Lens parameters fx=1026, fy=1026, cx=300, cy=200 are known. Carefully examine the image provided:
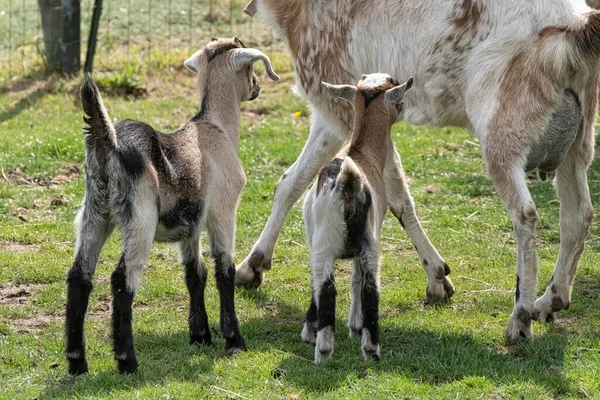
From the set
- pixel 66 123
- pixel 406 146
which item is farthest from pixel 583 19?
pixel 66 123

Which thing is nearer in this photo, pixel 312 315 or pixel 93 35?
pixel 312 315

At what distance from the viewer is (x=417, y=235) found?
7230 millimetres

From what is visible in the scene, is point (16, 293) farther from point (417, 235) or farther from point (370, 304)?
point (417, 235)

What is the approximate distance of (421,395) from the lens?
5.13 m

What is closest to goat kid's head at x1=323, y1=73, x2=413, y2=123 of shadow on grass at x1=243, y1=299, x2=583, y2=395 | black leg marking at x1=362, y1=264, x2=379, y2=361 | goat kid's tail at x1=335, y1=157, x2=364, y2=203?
goat kid's tail at x1=335, y1=157, x2=364, y2=203

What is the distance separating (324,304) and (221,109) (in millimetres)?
1518

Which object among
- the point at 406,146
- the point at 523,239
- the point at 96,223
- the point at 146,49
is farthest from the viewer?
the point at 146,49

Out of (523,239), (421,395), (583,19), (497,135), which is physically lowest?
(421,395)

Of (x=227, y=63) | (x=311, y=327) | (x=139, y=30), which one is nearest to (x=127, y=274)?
(x=311, y=327)

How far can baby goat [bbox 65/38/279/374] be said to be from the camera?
5289mm

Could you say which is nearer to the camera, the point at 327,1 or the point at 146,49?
the point at 327,1

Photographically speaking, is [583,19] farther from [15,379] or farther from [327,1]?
[15,379]

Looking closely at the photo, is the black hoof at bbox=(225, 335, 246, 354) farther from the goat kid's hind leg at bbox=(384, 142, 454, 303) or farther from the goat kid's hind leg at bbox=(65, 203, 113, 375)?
the goat kid's hind leg at bbox=(384, 142, 454, 303)

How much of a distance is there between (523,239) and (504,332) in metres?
0.62
